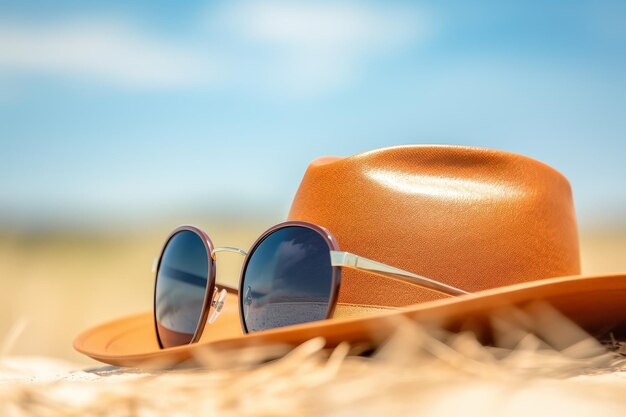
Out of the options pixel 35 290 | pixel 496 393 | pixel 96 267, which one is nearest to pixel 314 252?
pixel 496 393

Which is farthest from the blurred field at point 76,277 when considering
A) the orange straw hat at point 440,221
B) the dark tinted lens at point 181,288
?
the orange straw hat at point 440,221

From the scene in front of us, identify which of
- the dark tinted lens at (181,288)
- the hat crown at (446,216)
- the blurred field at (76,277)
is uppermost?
the hat crown at (446,216)

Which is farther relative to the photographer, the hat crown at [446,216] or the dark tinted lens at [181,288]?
the dark tinted lens at [181,288]

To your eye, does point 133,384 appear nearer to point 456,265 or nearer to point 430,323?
point 430,323

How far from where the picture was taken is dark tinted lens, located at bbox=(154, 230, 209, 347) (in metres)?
1.93

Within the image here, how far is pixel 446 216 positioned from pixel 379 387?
2.81 ft

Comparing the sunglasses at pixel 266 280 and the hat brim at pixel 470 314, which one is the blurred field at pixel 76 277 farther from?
the hat brim at pixel 470 314

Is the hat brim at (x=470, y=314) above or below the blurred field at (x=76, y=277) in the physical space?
above

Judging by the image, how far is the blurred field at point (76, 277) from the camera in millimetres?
6430

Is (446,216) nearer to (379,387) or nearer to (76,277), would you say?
(379,387)

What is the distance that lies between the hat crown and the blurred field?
0.55m

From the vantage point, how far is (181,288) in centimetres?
202

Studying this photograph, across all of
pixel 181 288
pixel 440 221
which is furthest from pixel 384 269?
pixel 181 288

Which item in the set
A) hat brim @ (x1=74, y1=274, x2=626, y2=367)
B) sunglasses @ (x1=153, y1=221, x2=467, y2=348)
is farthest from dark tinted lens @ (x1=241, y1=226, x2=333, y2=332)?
hat brim @ (x1=74, y1=274, x2=626, y2=367)
